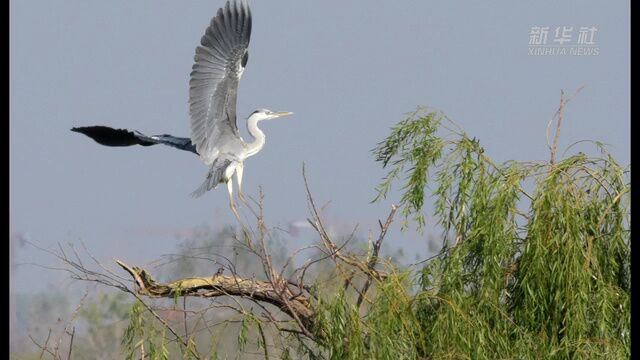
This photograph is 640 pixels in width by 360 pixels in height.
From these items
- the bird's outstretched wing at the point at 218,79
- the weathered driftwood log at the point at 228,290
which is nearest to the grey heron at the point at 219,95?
the bird's outstretched wing at the point at 218,79

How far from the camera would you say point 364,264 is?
3.33 meters

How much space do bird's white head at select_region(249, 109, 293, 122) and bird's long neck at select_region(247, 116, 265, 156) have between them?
0.01 m

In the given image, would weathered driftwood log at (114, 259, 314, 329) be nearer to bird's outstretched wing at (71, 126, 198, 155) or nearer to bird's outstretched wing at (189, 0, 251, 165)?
bird's outstretched wing at (71, 126, 198, 155)

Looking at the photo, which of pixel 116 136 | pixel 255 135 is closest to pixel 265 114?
pixel 255 135

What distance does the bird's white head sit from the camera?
14.7ft

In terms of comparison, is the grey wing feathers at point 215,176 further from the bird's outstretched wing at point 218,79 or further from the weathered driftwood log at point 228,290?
the weathered driftwood log at point 228,290

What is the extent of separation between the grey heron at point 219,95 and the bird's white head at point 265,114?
0.29 metres

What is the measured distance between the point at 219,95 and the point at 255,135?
34 centimetres

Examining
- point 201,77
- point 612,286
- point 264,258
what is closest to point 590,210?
point 612,286

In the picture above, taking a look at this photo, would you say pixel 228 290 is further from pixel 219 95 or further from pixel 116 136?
pixel 219 95

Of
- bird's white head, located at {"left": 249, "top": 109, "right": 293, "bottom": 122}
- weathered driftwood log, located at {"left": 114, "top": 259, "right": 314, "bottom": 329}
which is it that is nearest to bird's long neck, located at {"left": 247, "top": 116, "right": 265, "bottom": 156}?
bird's white head, located at {"left": 249, "top": 109, "right": 293, "bottom": 122}

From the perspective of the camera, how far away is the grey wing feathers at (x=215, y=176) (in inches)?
161
